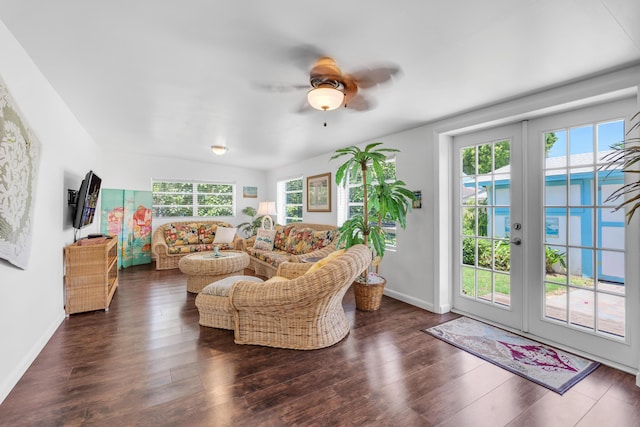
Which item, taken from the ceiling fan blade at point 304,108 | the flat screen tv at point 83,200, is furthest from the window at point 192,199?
the ceiling fan blade at point 304,108

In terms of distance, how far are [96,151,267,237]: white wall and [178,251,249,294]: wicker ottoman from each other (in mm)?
2814

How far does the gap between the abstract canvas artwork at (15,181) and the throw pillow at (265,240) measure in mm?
3476

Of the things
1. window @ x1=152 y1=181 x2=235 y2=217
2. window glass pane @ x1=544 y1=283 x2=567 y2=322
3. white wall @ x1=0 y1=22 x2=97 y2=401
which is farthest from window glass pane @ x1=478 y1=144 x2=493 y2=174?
window @ x1=152 y1=181 x2=235 y2=217

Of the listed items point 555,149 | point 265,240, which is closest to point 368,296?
point 555,149

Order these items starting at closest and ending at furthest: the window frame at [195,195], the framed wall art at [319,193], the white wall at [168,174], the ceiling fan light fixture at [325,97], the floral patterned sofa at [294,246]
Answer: the ceiling fan light fixture at [325,97], the floral patterned sofa at [294,246], the framed wall art at [319,193], the white wall at [168,174], the window frame at [195,195]

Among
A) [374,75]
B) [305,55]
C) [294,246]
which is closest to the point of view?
[305,55]

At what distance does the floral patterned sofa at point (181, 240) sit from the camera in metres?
5.46

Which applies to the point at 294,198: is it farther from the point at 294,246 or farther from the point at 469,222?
the point at 469,222

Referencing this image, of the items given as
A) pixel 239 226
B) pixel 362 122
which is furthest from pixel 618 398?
pixel 239 226

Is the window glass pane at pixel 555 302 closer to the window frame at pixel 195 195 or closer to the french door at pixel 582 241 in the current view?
the french door at pixel 582 241

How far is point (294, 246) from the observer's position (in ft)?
16.2

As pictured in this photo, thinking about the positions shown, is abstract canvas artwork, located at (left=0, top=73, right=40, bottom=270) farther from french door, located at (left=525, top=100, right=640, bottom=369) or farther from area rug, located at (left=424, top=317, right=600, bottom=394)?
french door, located at (left=525, top=100, right=640, bottom=369)

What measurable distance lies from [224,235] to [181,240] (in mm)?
890

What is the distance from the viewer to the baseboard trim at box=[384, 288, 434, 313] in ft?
11.2
